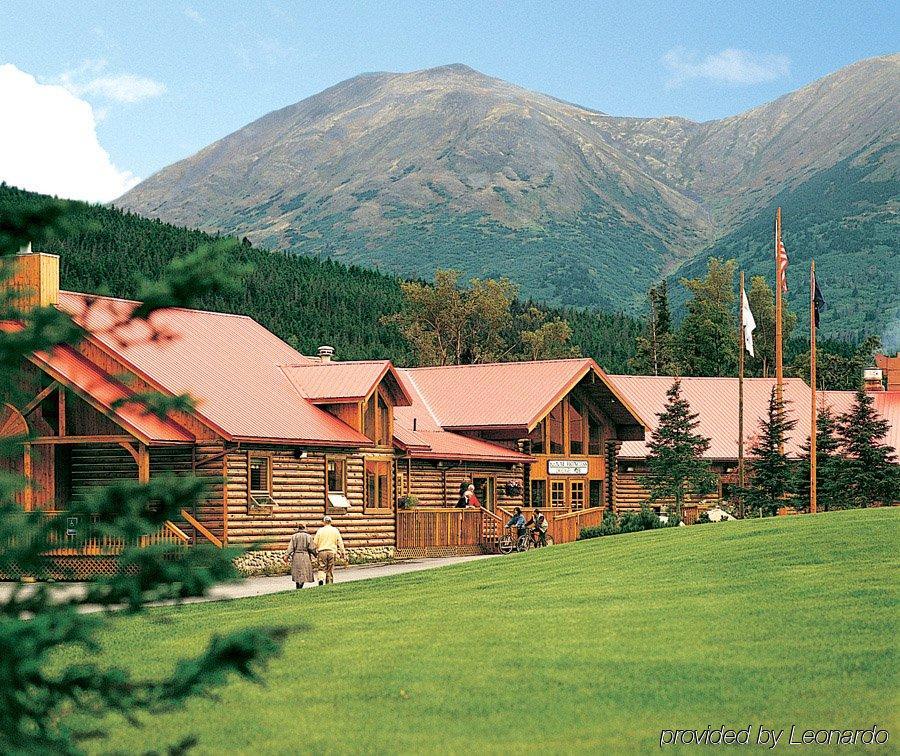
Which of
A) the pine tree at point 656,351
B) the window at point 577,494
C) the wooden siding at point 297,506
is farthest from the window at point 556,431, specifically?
the pine tree at point 656,351

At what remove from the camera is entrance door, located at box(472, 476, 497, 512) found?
44.7 metres

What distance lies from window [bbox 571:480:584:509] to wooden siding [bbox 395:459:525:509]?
10.9ft

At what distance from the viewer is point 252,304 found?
10369 centimetres

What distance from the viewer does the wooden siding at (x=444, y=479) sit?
134 feet

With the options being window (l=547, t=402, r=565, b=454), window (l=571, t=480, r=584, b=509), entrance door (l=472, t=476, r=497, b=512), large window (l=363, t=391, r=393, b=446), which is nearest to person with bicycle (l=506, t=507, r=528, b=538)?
large window (l=363, t=391, r=393, b=446)

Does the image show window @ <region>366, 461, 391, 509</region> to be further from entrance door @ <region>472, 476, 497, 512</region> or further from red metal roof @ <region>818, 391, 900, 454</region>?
red metal roof @ <region>818, 391, 900, 454</region>

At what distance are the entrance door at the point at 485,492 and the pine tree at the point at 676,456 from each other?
6.76 meters

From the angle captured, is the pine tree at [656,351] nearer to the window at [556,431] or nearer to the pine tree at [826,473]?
the pine tree at [826,473]

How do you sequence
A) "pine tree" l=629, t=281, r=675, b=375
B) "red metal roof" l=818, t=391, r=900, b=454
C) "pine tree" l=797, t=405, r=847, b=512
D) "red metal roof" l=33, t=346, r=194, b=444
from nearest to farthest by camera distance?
"red metal roof" l=33, t=346, r=194, b=444 < "pine tree" l=797, t=405, r=847, b=512 < "red metal roof" l=818, t=391, r=900, b=454 < "pine tree" l=629, t=281, r=675, b=375

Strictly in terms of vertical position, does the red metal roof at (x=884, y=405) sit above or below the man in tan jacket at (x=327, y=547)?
above

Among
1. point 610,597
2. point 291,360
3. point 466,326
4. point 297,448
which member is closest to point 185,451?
point 297,448

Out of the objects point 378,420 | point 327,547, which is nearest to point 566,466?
point 378,420

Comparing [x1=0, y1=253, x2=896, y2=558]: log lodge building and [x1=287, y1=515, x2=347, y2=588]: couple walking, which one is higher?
[x1=0, y1=253, x2=896, y2=558]: log lodge building

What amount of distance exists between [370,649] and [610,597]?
15.6ft
